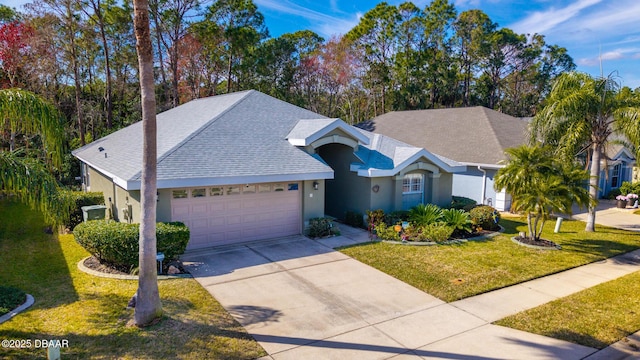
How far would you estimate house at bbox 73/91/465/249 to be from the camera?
1291 cm

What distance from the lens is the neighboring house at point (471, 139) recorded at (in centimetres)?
2084

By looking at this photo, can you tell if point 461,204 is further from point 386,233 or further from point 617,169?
point 617,169

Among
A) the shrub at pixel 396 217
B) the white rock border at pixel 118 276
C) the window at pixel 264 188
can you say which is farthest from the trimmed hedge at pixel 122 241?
the shrub at pixel 396 217

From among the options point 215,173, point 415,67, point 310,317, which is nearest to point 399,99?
point 415,67

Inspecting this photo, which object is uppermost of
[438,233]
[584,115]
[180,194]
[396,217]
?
[584,115]

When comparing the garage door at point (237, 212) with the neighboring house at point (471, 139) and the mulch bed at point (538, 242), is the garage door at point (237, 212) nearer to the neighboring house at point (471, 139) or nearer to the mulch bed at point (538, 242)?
the mulch bed at point (538, 242)

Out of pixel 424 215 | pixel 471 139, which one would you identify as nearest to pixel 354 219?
pixel 424 215

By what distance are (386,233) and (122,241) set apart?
8933 millimetres

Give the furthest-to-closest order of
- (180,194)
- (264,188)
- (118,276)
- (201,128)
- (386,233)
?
(201,128)
(386,233)
(264,188)
(180,194)
(118,276)

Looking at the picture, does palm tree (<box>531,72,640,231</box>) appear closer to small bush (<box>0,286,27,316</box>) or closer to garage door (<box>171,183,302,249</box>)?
garage door (<box>171,183,302,249</box>)

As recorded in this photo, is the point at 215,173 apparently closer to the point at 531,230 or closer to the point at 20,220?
the point at 20,220

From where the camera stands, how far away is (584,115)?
15.5 m

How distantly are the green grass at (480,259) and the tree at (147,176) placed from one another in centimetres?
650

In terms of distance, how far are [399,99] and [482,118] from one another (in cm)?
2050
